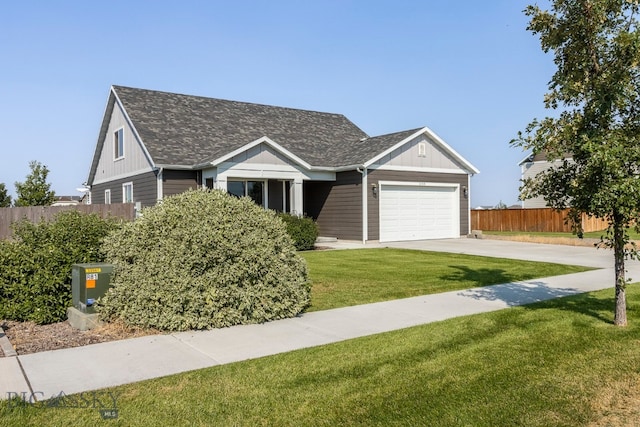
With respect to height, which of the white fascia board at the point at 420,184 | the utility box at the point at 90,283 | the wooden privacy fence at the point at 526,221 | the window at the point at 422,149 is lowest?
the utility box at the point at 90,283

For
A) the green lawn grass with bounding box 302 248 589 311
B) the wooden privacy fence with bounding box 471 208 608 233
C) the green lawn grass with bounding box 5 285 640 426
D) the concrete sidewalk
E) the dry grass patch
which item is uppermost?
the wooden privacy fence with bounding box 471 208 608 233

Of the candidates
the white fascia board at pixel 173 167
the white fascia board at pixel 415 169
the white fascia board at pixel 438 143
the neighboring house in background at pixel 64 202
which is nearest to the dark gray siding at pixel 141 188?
the white fascia board at pixel 173 167

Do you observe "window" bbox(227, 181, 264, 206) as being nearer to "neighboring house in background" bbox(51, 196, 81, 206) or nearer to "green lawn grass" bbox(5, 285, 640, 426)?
"green lawn grass" bbox(5, 285, 640, 426)

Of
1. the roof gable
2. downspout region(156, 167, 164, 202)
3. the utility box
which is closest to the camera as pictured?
the utility box

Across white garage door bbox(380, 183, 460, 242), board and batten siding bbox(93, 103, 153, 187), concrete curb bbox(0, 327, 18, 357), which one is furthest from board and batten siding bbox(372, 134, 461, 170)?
concrete curb bbox(0, 327, 18, 357)

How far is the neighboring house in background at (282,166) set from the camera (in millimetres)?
17984

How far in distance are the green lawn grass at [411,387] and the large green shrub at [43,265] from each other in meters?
3.62

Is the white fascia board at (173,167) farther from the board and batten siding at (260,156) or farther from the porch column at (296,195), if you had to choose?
the porch column at (296,195)

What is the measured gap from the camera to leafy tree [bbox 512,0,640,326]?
223 inches

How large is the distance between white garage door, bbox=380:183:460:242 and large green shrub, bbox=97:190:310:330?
1314cm

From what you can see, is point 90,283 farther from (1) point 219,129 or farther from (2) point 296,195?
(1) point 219,129

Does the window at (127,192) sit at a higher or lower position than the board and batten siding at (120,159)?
lower

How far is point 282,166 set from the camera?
1861cm

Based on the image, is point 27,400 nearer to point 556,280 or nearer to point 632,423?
point 632,423
